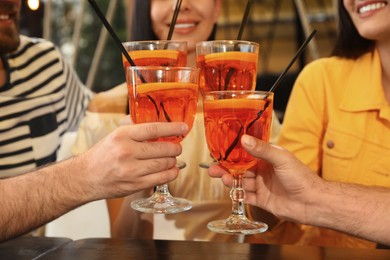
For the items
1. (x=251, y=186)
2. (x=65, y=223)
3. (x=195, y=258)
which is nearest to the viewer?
(x=195, y=258)

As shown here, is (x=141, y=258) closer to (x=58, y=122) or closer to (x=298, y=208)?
(x=298, y=208)

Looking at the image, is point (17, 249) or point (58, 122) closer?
point (17, 249)

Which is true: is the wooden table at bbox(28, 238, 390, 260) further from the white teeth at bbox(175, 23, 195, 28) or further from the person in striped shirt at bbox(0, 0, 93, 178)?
the white teeth at bbox(175, 23, 195, 28)

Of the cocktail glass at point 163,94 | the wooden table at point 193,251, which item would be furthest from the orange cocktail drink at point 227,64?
the wooden table at point 193,251

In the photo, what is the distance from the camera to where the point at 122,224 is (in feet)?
6.89

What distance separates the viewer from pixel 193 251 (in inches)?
53.6

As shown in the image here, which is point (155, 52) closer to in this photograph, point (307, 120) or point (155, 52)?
point (155, 52)

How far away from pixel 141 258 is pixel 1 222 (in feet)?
1.43

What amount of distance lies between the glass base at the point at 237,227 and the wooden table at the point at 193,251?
35 mm

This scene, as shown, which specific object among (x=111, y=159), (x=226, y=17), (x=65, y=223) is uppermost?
(x=226, y=17)

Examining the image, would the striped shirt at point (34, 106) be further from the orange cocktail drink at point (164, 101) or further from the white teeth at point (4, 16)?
the orange cocktail drink at point (164, 101)

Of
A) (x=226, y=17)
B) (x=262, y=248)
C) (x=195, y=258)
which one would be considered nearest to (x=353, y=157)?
(x=262, y=248)

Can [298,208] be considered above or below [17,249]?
above

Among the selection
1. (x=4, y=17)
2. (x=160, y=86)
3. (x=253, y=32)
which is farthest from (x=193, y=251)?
(x=253, y=32)
